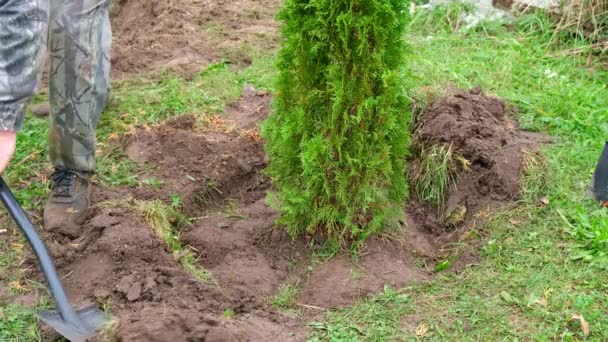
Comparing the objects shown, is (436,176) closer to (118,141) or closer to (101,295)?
(101,295)

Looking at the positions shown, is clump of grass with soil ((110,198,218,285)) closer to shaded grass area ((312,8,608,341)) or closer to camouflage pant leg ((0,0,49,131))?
shaded grass area ((312,8,608,341))

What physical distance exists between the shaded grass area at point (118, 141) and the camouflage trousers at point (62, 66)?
0.39 m

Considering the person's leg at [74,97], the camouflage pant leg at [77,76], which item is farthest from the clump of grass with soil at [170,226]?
the camouflage pant leg at [77,76]

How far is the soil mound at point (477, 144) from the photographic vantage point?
171 inches

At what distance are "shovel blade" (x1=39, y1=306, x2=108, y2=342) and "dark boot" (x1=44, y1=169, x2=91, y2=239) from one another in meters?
0.74

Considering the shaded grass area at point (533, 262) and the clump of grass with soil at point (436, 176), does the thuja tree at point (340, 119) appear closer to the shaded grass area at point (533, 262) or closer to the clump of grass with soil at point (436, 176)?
the shaded grass area at point (533, 262)

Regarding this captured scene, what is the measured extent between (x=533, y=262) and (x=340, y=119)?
127 cm

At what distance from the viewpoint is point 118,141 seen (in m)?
5.04

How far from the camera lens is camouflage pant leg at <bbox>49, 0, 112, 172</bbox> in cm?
391

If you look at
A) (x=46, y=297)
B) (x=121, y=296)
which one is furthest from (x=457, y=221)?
(x=46, y=297)

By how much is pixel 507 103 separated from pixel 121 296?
3.16 meters

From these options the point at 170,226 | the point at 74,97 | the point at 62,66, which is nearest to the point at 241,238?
the point at 170,226

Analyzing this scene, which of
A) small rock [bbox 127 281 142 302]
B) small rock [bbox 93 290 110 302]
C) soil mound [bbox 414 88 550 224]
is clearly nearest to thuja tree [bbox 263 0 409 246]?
soil mound [bbox 414 88 550 224]

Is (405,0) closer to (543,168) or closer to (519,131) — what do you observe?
(543,168)
